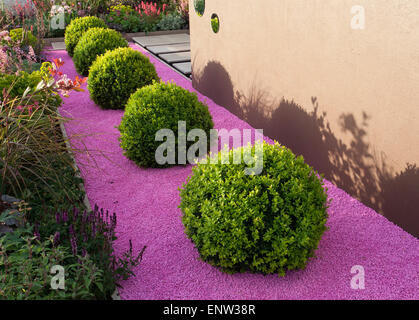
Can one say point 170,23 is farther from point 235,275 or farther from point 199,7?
point 235,275

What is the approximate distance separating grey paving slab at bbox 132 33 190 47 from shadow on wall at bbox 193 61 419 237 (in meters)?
6.98

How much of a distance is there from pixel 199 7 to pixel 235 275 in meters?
5.51

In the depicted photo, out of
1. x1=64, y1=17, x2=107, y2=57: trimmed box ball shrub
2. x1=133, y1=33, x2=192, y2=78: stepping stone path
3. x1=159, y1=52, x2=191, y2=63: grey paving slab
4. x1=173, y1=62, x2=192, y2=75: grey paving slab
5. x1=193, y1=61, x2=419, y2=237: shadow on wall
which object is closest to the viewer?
x1=193, y1=61, x2=419, y2=237: shadow on wall

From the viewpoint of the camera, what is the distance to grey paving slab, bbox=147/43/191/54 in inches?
450

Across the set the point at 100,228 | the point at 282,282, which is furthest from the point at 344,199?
the point at 100,228

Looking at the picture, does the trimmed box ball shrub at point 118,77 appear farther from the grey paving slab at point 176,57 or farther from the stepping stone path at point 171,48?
the grey paving slab at point 176,57

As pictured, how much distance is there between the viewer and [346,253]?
354cm

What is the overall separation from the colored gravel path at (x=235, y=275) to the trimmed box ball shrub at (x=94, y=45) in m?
4.50

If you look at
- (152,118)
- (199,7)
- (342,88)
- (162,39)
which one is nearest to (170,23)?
(162,39)

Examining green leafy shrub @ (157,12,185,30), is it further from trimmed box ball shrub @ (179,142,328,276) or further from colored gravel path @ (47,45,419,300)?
trimmed box ball shrub @ (179,142,328,276)

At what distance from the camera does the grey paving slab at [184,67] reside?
9.38m

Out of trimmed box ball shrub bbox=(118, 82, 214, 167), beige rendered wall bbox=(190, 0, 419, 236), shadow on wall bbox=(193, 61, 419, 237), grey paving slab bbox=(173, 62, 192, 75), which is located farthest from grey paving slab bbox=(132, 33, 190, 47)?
trimmed box ball shrub bbox=(118, 82, 214, 167)

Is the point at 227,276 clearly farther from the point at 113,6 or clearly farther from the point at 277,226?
the point at 113,6

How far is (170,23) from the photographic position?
14617mm
